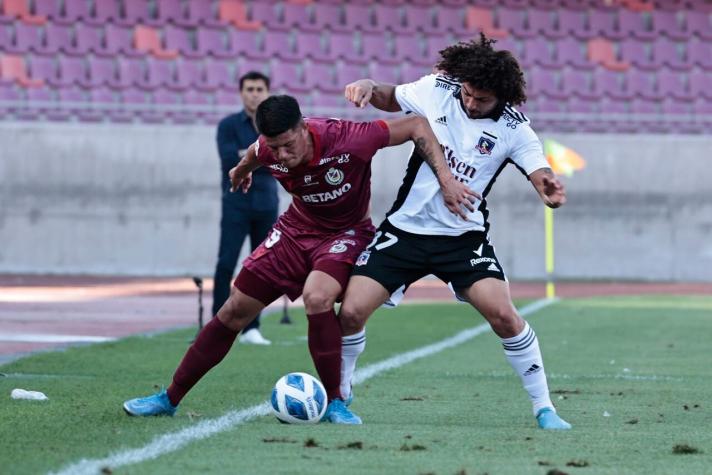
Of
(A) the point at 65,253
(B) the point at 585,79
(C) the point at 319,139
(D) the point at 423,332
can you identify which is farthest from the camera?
(B) the point at 585,79

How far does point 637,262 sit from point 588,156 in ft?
6.33

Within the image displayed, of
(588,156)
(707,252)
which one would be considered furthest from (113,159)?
(707,252)

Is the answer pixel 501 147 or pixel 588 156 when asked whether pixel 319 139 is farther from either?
pixel 588 156

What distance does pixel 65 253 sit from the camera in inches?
898

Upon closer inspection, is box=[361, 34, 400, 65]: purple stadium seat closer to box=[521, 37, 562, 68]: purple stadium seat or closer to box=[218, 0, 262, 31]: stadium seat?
box=[218, 0, 262, 31]: stadium seat

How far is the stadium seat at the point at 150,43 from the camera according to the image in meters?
23.7

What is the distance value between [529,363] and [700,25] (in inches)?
809

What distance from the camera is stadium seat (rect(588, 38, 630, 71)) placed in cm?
2522

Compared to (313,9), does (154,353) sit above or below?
below

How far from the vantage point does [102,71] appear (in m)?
23.4

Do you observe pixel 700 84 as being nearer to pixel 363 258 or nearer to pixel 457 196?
pixel 363 258

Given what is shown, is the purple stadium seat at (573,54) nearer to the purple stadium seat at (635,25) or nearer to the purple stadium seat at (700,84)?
the purple stadium seat at (635,25)

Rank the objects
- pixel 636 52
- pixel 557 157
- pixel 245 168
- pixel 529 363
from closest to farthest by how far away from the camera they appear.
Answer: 1. pixel 529 363
2. pixel 245 168
3. pixel 557 157
4. pixel 636 52

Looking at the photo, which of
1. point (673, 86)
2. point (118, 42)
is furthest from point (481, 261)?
point (673, 86)
